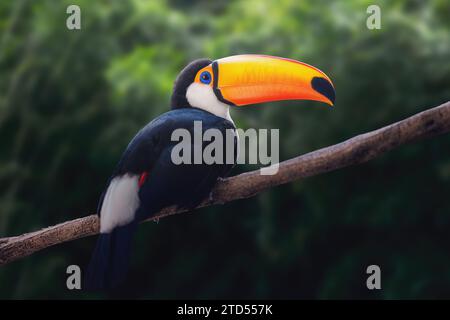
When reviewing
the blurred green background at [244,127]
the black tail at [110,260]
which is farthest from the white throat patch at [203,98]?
the blurred green background at [244,127]

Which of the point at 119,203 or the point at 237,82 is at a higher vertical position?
the point at 237,82

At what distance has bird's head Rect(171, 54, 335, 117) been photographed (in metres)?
3.12

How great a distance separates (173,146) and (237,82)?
1.79 feet

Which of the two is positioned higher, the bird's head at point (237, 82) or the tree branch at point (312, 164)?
the bird's head at point (237, 82)

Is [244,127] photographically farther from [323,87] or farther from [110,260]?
[110,260]

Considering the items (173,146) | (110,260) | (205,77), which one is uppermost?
(205,77)

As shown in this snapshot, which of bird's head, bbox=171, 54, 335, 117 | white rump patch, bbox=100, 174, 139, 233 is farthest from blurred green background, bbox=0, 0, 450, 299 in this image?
white rump patch, bbox=100, 174, 139, 233

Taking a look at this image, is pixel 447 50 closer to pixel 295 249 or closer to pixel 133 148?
pixel 295 249

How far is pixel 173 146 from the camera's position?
280 cm

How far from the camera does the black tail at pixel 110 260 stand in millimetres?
2605

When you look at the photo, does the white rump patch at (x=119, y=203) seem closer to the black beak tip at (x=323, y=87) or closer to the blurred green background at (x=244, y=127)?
the black beak tip at (x=323, y=87)

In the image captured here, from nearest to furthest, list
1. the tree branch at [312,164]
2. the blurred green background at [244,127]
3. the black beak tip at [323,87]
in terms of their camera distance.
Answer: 1. the tree branch at [312,164]
2. the black beak tip at [323,87]
3. the blurred green background at [244,127]

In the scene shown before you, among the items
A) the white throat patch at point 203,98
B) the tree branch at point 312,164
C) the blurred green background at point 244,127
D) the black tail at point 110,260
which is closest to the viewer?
the tree branch at point 312,164

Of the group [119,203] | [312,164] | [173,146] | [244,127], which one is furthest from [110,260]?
[244,127]
